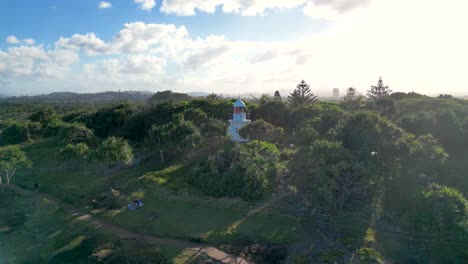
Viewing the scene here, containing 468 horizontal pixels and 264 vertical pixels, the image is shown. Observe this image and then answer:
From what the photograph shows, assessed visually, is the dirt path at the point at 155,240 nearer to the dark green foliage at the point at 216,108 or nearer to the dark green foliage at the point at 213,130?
the dark green foliage at the point at 213,130

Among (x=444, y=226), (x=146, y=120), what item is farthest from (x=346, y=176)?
(x=146, y=120)

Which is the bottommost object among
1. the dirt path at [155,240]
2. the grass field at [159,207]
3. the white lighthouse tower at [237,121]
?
the dirt path at [155,240]

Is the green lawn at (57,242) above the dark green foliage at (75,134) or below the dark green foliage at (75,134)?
below

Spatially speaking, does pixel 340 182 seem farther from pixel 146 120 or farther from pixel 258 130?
pixel 146 120

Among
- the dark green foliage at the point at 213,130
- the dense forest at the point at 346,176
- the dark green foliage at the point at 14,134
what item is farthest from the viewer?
the dark green foliage at the point at 14,134

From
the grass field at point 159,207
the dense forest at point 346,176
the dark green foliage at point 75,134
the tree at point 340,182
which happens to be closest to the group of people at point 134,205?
the grass field at point 159,207

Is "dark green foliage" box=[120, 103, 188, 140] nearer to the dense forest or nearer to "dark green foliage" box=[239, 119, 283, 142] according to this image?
the dense forest

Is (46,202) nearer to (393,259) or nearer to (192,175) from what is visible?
(192,175)

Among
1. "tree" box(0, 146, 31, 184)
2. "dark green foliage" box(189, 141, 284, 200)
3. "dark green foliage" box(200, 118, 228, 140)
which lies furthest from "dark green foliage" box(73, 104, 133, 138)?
"dark green foliage" box(189, 141, 284, 200)

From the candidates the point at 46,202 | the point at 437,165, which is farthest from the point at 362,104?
the point at 46,202
